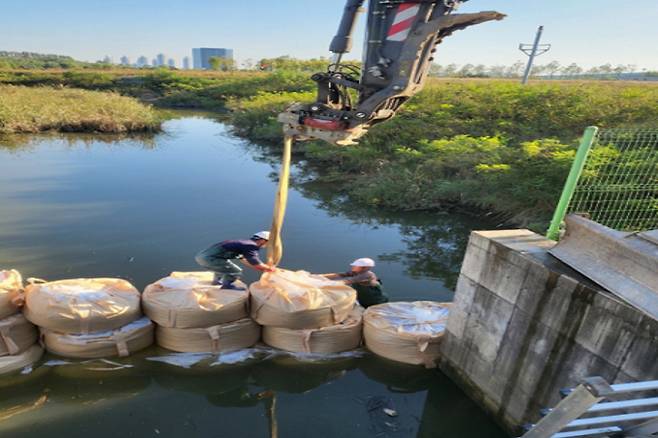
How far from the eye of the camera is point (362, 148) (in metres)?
13.1

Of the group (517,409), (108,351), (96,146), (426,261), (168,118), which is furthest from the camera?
(168,118)

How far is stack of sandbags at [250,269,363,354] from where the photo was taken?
4258 mm

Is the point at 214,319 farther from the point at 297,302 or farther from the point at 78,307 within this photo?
the point at 78,307

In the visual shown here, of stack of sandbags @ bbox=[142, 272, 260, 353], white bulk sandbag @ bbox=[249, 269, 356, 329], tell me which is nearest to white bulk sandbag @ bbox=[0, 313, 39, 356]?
stack of sandbags @ bbox=[142, 272, 260, 353]

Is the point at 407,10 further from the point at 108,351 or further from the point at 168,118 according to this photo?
the point at 168,118

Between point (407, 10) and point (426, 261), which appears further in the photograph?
point (426, 261)

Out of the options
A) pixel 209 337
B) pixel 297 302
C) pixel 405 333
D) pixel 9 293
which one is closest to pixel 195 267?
pixel 209 337

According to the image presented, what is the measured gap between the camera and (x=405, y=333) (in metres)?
4.35

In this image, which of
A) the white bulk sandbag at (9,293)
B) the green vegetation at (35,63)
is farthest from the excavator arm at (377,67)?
the green vegetation at (35,63)

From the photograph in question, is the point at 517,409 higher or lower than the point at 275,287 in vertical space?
lower

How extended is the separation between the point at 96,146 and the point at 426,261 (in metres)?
13.9

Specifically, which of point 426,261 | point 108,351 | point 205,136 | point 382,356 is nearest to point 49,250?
point 108,351

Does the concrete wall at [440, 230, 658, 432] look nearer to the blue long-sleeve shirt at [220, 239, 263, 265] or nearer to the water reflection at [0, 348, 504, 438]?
the water reflection at [0, 348, 504, 438]

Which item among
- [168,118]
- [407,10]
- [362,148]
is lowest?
[168,118]
